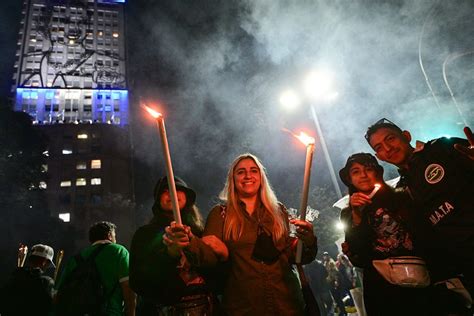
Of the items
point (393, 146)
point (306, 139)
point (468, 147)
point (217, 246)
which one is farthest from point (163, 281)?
point (468, 147)

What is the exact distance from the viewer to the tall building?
2228 inches

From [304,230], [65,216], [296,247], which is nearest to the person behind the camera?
[304,230]

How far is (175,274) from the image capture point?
9.70 ft

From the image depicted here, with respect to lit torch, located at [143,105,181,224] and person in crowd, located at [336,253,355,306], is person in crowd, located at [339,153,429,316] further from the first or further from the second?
person in crowd, located at [336,253,355,306]

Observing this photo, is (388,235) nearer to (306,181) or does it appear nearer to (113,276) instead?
(306,181)

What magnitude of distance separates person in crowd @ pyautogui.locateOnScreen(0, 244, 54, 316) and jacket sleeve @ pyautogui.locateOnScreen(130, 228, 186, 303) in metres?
2.64

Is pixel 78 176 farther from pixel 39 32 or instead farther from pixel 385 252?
pixel 385 252

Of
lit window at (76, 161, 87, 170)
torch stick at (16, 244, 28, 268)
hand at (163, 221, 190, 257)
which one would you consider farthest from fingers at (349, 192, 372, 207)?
lit window at (76, 161, 87, 170)

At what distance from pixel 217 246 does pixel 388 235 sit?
1773mm

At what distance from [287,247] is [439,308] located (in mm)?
1440

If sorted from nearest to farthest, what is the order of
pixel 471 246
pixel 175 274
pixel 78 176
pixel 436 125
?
1. pixel 471 246
2. pixel 175 274
3. pixel 436 125
4. pixel 78 176

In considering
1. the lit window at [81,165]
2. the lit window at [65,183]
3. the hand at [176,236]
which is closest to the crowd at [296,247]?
the hand at [176,236]

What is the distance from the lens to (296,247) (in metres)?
2.79

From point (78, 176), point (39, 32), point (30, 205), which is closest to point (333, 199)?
point (30, 205)
